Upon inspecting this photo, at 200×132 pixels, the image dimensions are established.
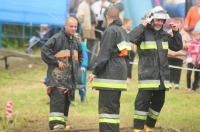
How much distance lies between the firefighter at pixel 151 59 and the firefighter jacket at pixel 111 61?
0.46 m

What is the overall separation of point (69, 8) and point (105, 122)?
38.9 feet

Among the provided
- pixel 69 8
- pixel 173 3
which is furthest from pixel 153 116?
pixel 69 8

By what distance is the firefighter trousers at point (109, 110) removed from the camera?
356 inches

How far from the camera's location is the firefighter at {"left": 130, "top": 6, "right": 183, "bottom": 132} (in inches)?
373

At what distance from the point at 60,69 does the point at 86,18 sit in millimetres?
9064

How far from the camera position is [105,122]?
9.07 m

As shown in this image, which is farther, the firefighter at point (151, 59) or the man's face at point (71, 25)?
the man's face at point (71, 25)

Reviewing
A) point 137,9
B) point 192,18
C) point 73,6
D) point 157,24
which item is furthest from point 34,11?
point 157,24

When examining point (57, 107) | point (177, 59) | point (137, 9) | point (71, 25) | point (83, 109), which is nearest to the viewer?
point (57, 107)

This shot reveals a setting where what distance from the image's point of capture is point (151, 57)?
9.52 meters

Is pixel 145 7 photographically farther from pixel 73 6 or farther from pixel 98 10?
pixel 73 6

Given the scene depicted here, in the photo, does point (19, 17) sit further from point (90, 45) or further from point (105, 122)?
point (105, 122)

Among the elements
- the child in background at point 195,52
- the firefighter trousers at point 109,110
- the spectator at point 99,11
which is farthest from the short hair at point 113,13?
the spectator at point 99,11

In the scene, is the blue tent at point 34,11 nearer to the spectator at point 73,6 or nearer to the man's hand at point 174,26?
the spectator at point 73,6
